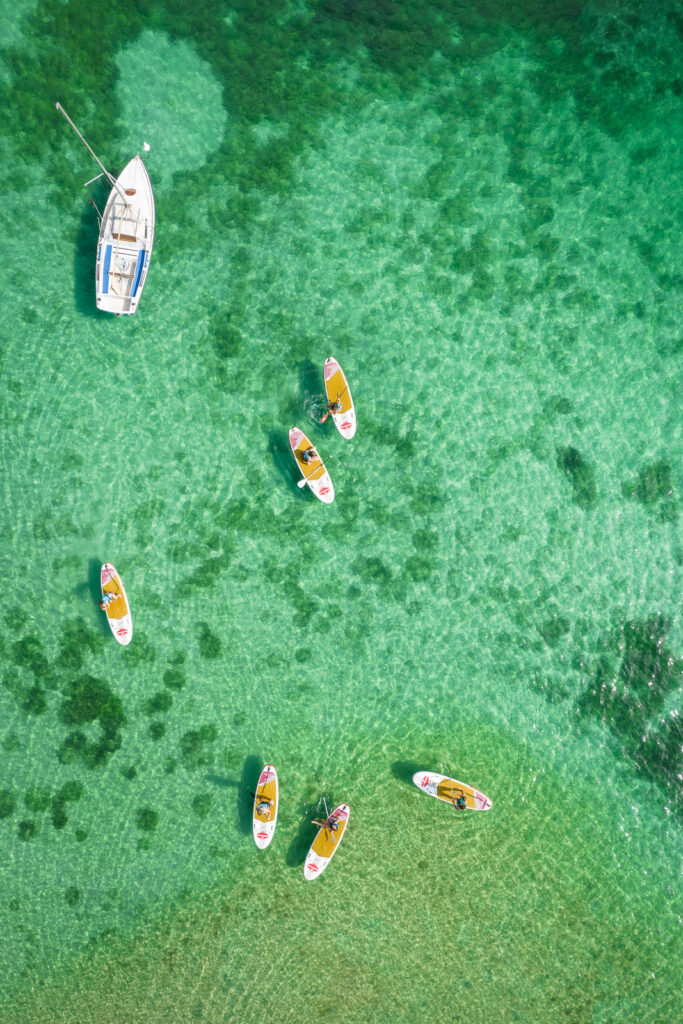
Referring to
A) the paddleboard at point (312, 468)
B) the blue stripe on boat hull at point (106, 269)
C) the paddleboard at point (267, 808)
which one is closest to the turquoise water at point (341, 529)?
the paddleboard at point (267, 808)

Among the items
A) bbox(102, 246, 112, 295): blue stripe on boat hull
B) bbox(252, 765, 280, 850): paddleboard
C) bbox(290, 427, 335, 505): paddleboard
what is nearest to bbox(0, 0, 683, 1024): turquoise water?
bbox(252, 765, 280, 850): paddleboard

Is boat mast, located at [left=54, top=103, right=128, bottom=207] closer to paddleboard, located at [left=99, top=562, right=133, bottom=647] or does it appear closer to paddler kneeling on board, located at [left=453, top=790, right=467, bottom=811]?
paddleboard, located at [left=99, top=562, right=133, bottom=647]

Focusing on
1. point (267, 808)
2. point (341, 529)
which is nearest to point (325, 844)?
point (267, 808)

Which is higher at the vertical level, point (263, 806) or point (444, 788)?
point (444, 788)

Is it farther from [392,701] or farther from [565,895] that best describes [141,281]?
[565,895]

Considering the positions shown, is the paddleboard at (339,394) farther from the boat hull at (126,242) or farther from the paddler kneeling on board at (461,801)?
the paddler kneeling on board at (461,801)

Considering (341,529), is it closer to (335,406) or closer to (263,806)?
(335,406)
